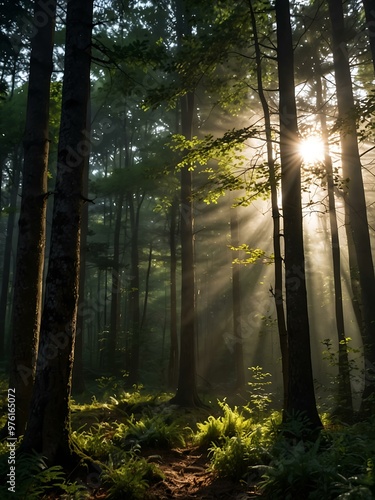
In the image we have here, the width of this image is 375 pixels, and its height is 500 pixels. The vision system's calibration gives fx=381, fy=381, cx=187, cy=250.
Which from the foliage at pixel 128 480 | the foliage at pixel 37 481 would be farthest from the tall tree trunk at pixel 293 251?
the foliage at pixel 37 481

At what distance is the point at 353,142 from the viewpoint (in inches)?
429

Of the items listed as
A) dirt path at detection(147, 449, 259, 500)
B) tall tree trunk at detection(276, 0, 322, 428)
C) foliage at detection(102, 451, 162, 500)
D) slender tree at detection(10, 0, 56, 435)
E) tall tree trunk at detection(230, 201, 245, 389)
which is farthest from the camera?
tall tree trunk at detection(230, 201, 245, 389)

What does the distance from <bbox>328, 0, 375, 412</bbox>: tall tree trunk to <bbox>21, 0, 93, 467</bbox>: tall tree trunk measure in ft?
20.2

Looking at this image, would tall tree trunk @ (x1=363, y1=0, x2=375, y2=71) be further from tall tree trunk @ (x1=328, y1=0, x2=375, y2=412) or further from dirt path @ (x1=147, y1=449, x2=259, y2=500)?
dirt path @ (x1=147, y1=449, x2=259, y2=500)

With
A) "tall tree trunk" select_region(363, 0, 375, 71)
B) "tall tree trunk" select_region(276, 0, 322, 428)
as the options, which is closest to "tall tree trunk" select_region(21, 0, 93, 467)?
"tall tree trunk" select_region(276, 0, 322, 428)

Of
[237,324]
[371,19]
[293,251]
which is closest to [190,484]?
[293,251]

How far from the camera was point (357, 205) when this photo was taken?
35.2ft

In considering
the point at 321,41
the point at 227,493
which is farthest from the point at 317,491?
the point at 321,41

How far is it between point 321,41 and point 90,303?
37861mm

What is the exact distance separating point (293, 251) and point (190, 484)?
4.48 meters

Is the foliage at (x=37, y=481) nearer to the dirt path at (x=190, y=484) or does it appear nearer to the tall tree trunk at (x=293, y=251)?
the dirt path at (x=190, y=484)

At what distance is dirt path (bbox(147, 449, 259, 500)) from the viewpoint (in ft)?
A: 16.6

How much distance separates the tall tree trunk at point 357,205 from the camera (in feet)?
31.1

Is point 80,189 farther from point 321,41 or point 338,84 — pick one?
point 321,41
